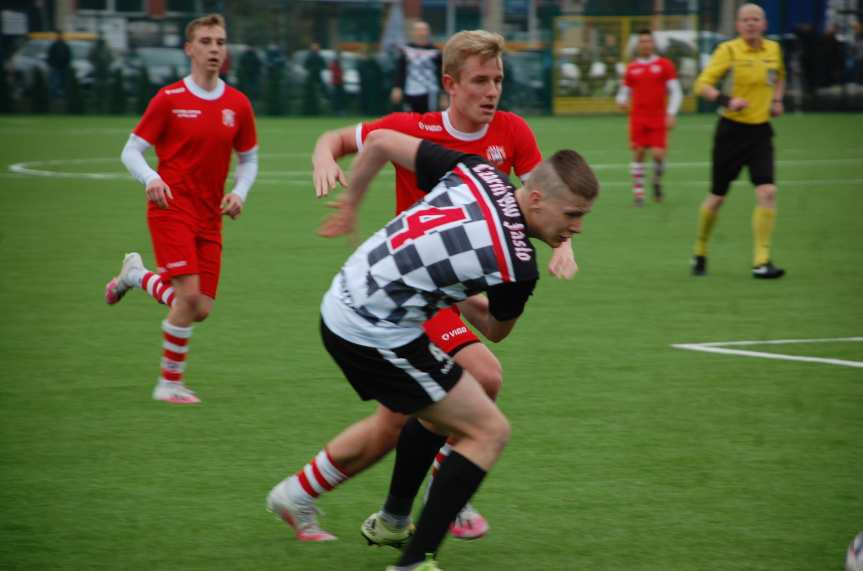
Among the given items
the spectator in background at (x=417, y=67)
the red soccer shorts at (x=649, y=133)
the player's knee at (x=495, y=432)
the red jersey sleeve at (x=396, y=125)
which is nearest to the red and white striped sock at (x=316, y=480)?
the player's knee at (x=495, y=432)

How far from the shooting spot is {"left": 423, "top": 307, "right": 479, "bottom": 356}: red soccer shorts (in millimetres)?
4934

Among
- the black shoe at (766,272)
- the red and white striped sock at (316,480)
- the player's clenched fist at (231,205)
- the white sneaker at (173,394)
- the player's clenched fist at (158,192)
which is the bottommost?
Answer: the black shoe at (766,272)

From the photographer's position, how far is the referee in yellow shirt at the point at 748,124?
11.3m

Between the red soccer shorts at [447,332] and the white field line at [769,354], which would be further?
the white field line at [769,354]

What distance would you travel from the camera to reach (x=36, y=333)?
8.95 meters

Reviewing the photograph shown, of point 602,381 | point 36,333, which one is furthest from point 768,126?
point 36,333

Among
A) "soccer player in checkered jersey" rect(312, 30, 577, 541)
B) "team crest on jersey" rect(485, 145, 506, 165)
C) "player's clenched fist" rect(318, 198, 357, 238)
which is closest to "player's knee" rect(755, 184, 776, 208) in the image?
"soccer player in checkered jersey" rect(312, 30, 577, 541)

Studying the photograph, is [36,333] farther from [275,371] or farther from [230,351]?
[275,371]

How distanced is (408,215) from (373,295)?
307 mm

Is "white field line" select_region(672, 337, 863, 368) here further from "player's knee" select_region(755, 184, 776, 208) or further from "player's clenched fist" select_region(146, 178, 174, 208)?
"player's clenched fist" select_region(146, 178, 174, 208)

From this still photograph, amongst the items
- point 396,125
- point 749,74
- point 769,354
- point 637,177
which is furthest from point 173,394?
point 637,177

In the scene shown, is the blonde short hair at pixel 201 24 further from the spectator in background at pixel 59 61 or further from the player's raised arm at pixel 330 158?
the spectator in background at pixel 59 61

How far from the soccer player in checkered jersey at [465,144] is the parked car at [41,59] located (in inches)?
1166

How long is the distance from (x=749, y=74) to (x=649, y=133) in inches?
224
